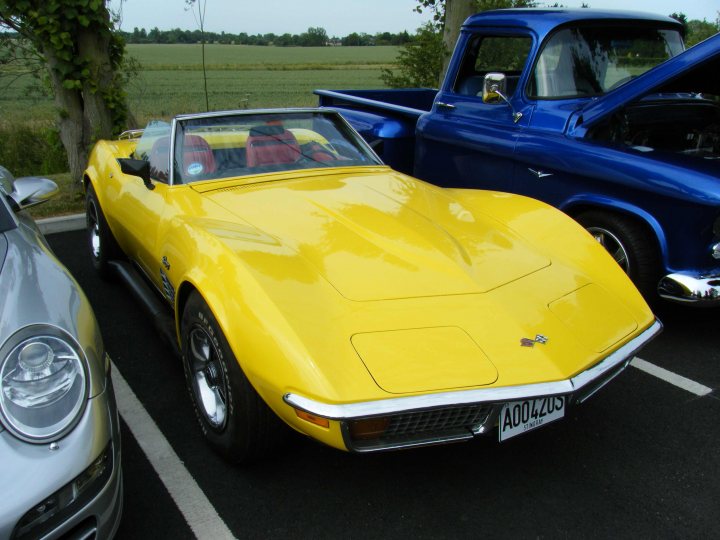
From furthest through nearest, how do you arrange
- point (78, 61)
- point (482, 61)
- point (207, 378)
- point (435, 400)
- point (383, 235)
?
point (78, 61) → point (482, 61) → point (383, 235) → point (207, 378) → point (435, 400)

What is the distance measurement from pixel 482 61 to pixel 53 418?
170 inches

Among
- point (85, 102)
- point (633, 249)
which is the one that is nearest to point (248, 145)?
point (633, 249)

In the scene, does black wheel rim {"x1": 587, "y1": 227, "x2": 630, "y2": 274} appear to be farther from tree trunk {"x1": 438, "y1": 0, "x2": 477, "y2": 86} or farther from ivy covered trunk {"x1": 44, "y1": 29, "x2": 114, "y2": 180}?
ivy covered trunk {"x1": 44, "y1": 29, "x2": 114, "y2": 180}

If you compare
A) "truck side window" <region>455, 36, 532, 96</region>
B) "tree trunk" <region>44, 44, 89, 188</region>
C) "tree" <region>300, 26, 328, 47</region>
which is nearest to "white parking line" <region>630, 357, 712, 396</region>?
"truck side window" <region>455, 36, 532, 96</region>

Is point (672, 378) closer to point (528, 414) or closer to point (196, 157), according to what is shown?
point (528, 414)

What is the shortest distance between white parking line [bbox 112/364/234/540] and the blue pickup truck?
2373mm

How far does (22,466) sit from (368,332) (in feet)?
3.65

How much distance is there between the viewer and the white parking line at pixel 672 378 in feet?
10.4

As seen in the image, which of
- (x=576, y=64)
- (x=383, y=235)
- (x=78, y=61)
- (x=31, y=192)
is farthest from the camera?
(x=78, y=61)

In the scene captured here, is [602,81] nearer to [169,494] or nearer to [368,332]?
[368,332]

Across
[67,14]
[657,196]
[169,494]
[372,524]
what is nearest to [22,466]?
[169,494]

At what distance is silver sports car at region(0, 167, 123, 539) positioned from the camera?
166 centimetres

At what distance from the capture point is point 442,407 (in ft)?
6.41

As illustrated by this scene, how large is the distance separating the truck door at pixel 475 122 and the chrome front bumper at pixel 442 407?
2520 mm
